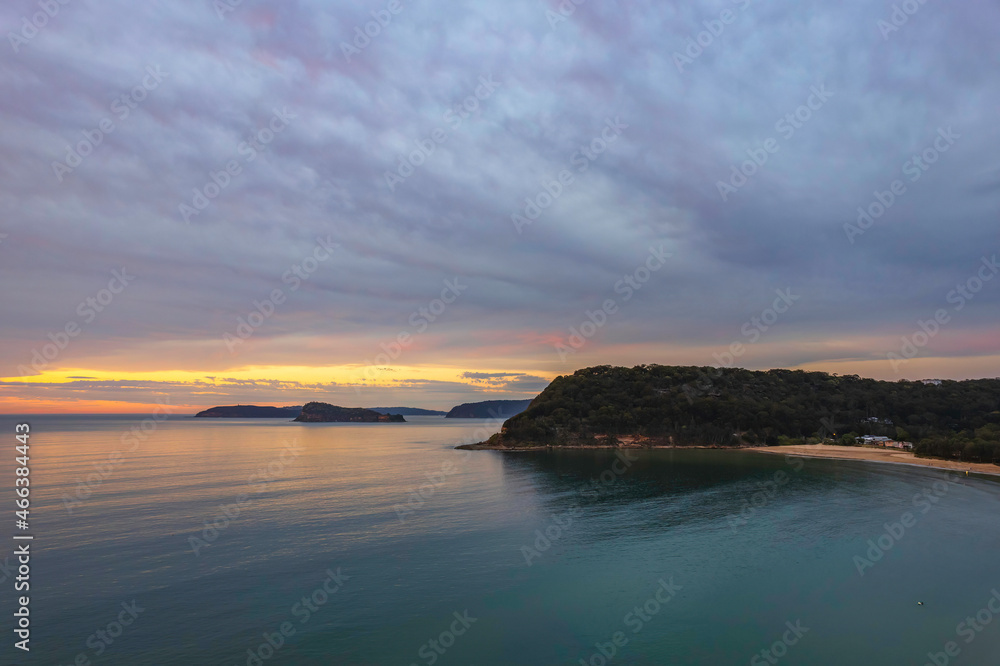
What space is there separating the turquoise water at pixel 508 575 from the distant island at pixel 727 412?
71793 millimetres

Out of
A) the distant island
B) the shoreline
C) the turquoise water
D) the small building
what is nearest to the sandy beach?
the shoreline

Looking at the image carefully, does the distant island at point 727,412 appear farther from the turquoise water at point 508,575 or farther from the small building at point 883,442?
the turquoise water at point 508,575

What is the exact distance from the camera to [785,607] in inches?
1179

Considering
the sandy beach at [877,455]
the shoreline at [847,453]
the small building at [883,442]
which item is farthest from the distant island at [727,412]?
the sandy beach at [877,455]

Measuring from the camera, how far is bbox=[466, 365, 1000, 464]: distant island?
143m

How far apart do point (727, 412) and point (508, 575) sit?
436ft

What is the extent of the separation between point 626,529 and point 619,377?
132 m

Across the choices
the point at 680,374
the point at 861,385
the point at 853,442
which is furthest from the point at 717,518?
the point at 861,385

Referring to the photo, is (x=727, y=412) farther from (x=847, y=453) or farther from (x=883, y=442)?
(x=883, y=442)

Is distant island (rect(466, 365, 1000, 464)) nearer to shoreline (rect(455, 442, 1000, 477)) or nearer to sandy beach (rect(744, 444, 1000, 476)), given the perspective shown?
shoreline (rect(455, 442, 1000, 477))

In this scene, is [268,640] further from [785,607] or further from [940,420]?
[940,420]

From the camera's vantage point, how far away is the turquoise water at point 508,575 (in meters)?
25.2

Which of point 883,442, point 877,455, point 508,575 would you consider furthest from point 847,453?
point 508,575

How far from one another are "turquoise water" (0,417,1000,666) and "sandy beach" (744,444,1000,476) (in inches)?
1175
